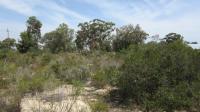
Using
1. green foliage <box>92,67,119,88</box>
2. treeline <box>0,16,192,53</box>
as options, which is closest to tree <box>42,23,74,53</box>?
treeline <box>0,16,192,53</box>

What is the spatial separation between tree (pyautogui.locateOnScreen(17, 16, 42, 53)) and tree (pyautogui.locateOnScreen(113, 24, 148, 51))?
12.2 m

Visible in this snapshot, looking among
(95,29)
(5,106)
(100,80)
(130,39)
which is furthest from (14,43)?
(5,106)

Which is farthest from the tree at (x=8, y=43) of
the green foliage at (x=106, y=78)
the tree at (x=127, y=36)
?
the green foliage at (x=106, y=78)

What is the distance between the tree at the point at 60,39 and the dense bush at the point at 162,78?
43790 mm

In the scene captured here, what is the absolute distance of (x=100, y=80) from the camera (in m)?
13.5

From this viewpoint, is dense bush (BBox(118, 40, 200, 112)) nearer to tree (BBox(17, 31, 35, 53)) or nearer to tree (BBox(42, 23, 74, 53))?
tree (BBox(17, 31, 35, 53))

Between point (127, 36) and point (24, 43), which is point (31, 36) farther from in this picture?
point (127, 36)

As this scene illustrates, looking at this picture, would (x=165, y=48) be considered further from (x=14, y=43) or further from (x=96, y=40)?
(x=14, y=43)

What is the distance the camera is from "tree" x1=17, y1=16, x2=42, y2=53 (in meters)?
51.0

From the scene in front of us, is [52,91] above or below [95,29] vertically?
below

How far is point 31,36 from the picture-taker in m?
55.2

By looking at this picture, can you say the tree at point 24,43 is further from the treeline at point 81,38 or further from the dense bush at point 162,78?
the dense bush at point 162,78

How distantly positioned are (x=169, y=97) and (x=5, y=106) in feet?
14.0

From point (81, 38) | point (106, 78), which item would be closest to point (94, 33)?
point (81, 38)
